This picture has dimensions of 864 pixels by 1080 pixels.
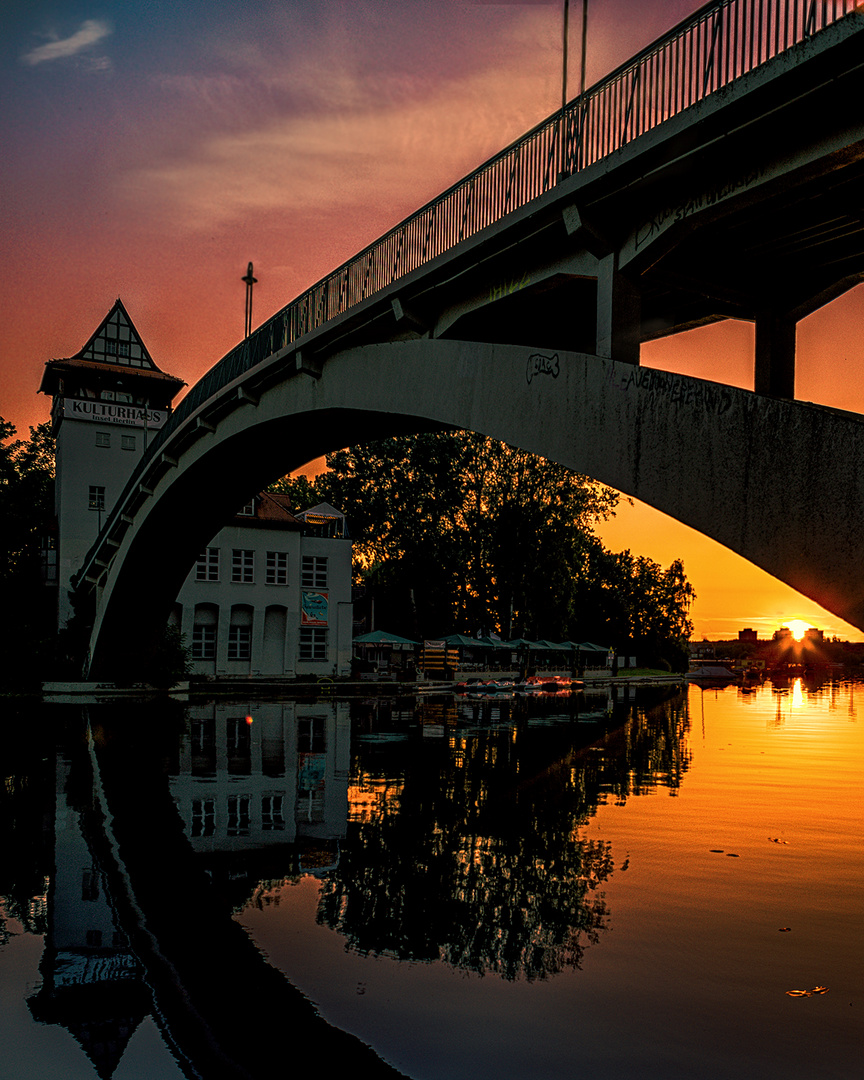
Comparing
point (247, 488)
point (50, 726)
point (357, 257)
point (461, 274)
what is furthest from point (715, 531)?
point (50, 726)

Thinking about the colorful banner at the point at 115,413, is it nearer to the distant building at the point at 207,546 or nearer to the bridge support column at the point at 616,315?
the distant building at the point at 207,546

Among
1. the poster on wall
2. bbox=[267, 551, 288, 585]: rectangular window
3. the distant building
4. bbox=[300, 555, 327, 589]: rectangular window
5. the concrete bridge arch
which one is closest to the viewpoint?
the concrete bridge arch

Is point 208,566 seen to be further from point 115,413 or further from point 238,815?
point 238,815

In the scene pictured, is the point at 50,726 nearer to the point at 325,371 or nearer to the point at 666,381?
the point at 325,371

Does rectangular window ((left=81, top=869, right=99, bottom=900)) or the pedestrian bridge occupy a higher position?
the pedestrian bridge

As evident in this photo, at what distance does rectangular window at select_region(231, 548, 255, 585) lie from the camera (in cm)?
5031

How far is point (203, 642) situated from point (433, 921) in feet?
143

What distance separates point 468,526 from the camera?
59.9 m

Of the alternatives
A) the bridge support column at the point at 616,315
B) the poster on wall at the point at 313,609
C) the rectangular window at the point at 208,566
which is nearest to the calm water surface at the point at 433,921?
the bridge support column at the point at 616,315

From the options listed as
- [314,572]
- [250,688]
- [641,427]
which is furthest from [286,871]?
[314,572]

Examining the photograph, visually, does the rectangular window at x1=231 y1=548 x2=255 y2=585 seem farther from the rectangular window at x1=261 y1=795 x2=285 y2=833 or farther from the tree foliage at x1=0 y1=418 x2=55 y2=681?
the rectangular window at x1=261 y1=795 x2=285 y2=833

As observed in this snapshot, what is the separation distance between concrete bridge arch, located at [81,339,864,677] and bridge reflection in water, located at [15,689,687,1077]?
325cm

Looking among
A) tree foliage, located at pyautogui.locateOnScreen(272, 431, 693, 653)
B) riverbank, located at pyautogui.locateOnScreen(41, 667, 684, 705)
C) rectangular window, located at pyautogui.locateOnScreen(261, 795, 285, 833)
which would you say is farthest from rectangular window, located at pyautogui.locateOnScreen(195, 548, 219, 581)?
rectangular window, located at pyautogui.locateOnScreen(261, 795, 285, 833)

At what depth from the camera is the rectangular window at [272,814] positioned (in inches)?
432
